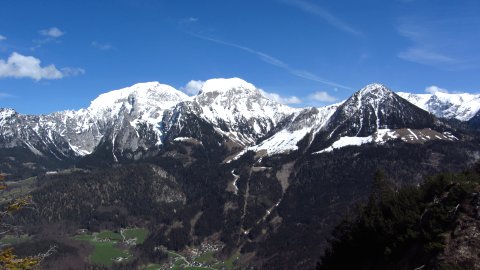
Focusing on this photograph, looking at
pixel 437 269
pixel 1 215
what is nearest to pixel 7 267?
pixel 1 215

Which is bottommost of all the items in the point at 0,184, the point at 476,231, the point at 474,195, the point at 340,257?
the point at 340,257

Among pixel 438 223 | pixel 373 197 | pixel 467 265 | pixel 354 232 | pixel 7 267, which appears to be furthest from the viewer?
pixel 373 197

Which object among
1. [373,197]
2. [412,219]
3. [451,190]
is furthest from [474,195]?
[373,197]

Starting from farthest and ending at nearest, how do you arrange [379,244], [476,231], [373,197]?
[373,197], [379,244], [476,231]

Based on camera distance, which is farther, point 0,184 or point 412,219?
point 412,219

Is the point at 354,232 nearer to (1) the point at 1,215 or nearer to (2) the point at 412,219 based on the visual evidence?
(2) the point at 412,219

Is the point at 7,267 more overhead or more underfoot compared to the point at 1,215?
more underfoot
